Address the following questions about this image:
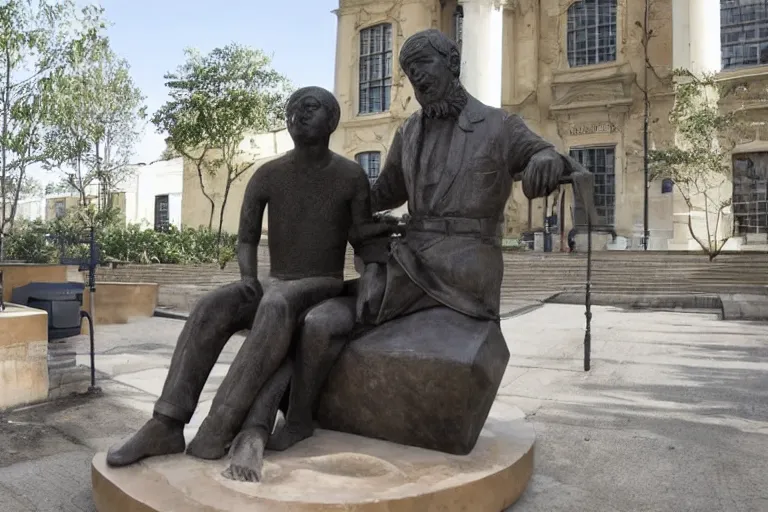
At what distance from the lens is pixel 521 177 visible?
2820mm

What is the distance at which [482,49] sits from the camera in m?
18.3

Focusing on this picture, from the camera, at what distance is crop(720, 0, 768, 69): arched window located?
19.1 metres

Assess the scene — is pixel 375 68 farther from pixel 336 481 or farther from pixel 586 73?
pixel 336 481

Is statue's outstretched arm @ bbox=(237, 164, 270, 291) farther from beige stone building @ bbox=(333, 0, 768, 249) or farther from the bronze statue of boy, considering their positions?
beige stone building @ bbox=(333, 0, 768, 249)

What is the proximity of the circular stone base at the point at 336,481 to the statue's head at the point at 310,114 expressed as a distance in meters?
1.28

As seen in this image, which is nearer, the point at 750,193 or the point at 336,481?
the point at 336,481

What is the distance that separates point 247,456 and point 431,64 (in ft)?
5.58

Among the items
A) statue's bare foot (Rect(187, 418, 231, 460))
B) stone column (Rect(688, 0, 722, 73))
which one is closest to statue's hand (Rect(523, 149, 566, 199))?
statue's bare foot (Rect(187, 418, 231, 460))

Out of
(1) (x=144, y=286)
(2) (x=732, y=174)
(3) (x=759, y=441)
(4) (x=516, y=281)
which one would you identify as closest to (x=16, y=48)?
(1) (x=144, y=286)

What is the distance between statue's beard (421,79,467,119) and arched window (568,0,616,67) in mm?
20407

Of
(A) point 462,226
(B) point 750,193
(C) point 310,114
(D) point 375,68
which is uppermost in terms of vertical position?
(D) point 375,68

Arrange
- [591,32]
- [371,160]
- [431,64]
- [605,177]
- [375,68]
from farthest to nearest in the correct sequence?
1. [375,68]
2. [371,160]
3. [591,32]
4. [605,177]
5. [431,64]

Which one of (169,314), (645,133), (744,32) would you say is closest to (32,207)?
(169,314)

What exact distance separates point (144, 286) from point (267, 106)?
12.3 meters
